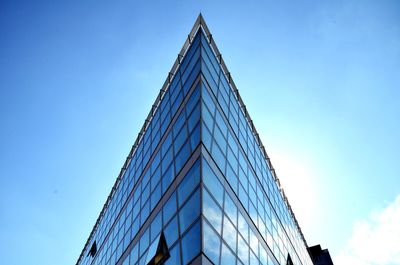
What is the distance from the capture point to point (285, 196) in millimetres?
32031

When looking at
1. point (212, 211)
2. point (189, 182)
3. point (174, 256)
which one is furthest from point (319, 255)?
point (174, 256)

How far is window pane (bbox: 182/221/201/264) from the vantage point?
10570 millimetres

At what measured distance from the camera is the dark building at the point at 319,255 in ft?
140

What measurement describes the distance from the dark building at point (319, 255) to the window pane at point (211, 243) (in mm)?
37675

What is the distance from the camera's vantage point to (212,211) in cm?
1200

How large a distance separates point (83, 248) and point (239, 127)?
98.0ft

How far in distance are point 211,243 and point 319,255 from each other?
39351mm

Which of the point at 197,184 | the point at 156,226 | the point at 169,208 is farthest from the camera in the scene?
the point at 156,226


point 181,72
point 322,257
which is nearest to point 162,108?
point 181,72

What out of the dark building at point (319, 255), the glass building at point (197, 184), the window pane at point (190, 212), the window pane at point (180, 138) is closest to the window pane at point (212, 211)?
the glass building at point (197, 184)

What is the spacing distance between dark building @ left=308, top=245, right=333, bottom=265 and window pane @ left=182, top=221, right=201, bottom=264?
38.2 meters

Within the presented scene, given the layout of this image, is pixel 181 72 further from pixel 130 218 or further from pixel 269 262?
pixel 269 262

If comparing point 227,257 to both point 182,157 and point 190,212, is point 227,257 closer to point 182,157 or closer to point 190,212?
point 190,212

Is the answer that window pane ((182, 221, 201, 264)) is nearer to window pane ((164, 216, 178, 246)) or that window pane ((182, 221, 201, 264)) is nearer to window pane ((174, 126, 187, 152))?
window pane ((164, 216, 178, 246))
